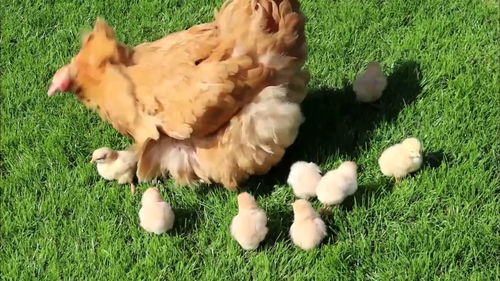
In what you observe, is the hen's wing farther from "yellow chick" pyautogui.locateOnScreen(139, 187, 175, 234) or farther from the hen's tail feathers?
"yellow chick" pyautogui.locateOnScreen(139, 187, 175, 234)

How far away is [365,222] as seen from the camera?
9.22ft

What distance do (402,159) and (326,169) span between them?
34 cm

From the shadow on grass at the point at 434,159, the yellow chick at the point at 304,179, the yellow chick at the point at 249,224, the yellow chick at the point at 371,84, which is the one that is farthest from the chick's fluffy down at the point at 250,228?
the yellow chick at the point at 371,84

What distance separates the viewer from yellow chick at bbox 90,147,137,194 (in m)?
3.01

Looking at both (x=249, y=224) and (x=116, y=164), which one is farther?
(x=116, y=164)

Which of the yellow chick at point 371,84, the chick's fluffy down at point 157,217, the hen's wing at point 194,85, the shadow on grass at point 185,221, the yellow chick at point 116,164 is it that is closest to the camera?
the hen's wing at point 194,85

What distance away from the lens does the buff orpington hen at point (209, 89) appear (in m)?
2.72

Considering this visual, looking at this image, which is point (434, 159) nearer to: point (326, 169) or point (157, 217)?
point (326, 169)

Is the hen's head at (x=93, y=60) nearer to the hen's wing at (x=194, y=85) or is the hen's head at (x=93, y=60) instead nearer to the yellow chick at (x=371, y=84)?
the hen's wing at (x=194, y=85)

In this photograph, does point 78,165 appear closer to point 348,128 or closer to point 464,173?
point 348,128

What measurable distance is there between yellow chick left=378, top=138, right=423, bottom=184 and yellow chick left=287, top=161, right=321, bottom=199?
0.27 metres

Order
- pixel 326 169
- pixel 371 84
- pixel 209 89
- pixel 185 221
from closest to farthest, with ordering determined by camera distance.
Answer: pixel 209 89
pixel 185 221
pixel 326 169
pixel 371 84

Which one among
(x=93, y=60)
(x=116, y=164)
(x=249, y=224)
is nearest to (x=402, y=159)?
(x=249, y=224)

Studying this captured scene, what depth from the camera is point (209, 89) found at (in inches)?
105
